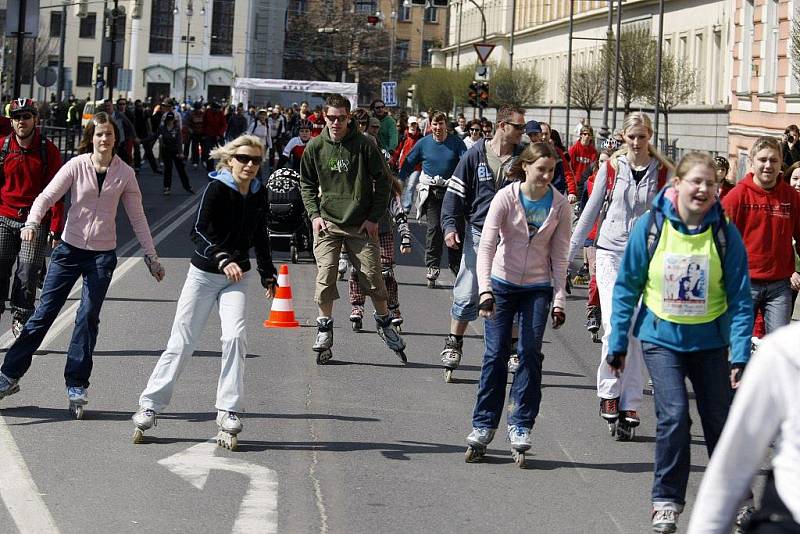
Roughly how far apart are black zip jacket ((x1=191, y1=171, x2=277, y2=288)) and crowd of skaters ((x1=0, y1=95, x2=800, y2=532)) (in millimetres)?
11

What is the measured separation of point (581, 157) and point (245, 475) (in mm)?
13326

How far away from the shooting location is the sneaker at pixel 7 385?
908 cm

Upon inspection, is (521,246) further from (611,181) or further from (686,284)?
(686,284)

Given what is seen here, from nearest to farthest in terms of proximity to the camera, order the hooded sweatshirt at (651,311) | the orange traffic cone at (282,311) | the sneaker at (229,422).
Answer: the hooded sweatshirt at (651,311)
the sneaker at (229,422)
the orange traffic cone at (282,311)

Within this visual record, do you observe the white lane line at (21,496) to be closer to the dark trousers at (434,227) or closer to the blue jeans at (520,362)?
the blue jeans at (520,362)

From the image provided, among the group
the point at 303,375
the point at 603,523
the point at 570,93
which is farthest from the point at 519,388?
the point at 570,93

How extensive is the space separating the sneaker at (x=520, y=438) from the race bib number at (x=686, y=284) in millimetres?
1784

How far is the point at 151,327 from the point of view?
13078 millimetres

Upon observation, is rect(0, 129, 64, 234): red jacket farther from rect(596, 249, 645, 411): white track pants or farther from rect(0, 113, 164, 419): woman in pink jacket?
rect(596, 249, 645, 411): white track pants

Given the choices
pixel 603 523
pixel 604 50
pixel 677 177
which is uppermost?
pixel 604 50

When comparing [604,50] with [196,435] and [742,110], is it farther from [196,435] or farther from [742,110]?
[196,435]

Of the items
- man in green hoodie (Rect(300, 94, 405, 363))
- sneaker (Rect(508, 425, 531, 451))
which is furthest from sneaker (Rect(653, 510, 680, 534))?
man in green hoodie (Rect(300, 94, 405, 363))

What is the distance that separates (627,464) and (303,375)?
3.21 meters

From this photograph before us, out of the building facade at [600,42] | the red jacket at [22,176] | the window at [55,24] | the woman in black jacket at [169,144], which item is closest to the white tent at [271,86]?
the building facade at [600,42]
